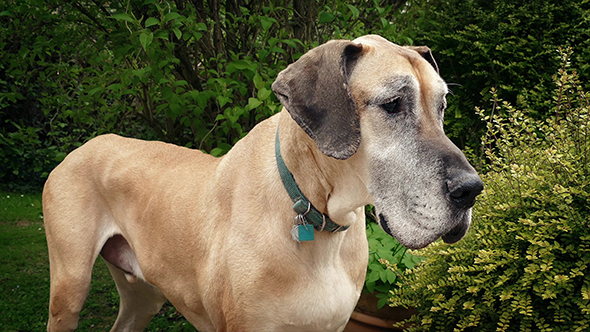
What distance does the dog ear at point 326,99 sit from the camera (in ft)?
6.01

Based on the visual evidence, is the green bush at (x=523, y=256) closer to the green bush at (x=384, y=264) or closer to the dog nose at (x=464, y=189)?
the green bush at (x=384, y=264)

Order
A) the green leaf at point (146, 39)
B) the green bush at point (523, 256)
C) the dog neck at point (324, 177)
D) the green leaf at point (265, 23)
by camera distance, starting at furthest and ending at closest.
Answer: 1. the green leaf at point (265, 23)
2. the green leaf at point (146, 39)
3. the green bush at point (523, 256)
4. the dog neck at point (324, 177)

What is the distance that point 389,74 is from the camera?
6.12ft

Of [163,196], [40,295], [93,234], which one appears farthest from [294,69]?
[40,295]

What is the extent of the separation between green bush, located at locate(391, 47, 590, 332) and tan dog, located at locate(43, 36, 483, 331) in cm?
70

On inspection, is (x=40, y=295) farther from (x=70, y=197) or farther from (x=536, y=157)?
(x=536, y=157)

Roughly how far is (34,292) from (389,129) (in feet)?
14.8

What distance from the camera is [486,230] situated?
2709 millimetres

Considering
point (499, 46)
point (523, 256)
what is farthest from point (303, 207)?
point (499, 46)

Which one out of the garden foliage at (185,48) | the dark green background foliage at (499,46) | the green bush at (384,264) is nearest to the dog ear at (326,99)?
the green bush at (384,264)

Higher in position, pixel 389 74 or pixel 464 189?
pixel 389 74

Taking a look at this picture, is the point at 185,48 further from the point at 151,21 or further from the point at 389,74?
the point at 389,74

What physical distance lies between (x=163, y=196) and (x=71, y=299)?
0.84 metres

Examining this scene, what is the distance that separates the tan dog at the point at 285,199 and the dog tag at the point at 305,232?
29mm
